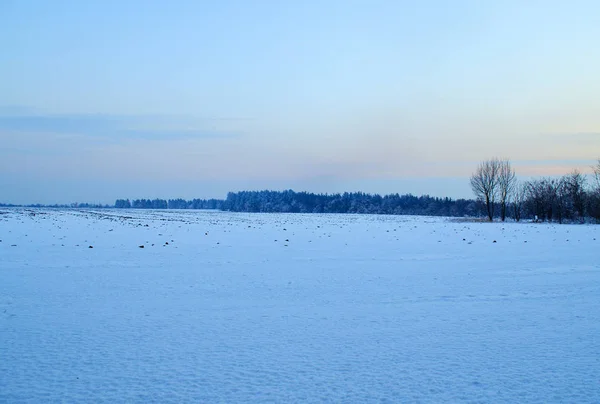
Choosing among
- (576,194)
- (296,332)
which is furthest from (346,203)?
(296,332)

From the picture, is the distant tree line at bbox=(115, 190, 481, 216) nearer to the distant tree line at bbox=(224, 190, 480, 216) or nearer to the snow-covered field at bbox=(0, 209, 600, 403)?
the distant tree line at bbox=(224, 190, 480, 216)

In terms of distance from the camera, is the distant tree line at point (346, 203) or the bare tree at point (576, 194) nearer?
the bare tree at point (576, 194)

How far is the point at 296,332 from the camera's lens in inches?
293

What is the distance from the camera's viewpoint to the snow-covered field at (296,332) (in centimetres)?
525

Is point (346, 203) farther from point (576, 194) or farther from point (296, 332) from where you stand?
point (296, 332)

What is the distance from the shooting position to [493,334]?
7.31 m

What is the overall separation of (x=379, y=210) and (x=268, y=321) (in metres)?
144

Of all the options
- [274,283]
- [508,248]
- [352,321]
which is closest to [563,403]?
[352,321]

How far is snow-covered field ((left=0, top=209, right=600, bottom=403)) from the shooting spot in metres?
5.25

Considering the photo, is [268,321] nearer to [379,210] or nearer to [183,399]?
[183,399]

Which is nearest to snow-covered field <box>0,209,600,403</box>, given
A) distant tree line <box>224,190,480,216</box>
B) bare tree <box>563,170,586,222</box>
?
bare tree <box>563,170,586,222</box>

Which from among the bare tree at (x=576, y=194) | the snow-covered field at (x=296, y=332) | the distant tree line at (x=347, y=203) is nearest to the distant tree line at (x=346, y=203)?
the distant tree line at (x=347, y=203)

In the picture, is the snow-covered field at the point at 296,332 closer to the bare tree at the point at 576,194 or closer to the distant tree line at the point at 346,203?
the bare tree at the point at 576,194

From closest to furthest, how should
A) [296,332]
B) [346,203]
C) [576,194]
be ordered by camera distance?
[296,332] < [576,194] < [346,203]
